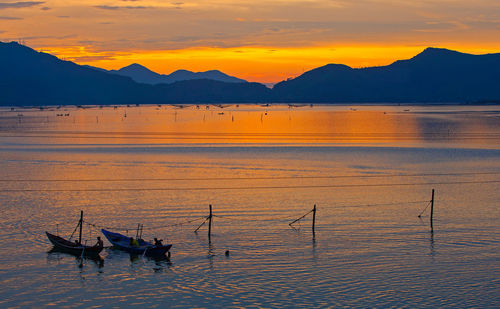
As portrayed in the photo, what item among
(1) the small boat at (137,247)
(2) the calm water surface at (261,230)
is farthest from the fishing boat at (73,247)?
(1) the small boat at (137,247)

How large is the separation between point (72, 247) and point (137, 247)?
4.08 metres

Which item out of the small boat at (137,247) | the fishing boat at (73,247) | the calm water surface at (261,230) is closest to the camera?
the calm water surface at (261,230)

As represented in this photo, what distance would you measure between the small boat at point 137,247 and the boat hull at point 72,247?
1780 mm

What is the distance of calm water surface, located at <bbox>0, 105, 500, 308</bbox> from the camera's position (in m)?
29.2

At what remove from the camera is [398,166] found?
74.9 m

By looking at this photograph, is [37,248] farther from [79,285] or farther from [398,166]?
[398,166]

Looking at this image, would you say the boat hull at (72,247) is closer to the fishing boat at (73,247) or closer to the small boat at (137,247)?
the fishing boat at (73,247)

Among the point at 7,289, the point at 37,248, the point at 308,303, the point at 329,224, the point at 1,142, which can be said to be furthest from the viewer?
the point at 1,142

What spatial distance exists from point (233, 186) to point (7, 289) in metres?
32.4

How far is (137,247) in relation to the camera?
35.3 metres

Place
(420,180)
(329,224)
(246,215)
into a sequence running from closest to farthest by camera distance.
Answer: (329,224)
(246,215)
(420,180)

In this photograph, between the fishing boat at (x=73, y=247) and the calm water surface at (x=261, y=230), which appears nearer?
the calm water surface at (x=261, y=230)

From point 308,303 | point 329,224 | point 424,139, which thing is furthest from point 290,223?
point 424,139

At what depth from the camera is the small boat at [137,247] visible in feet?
113
